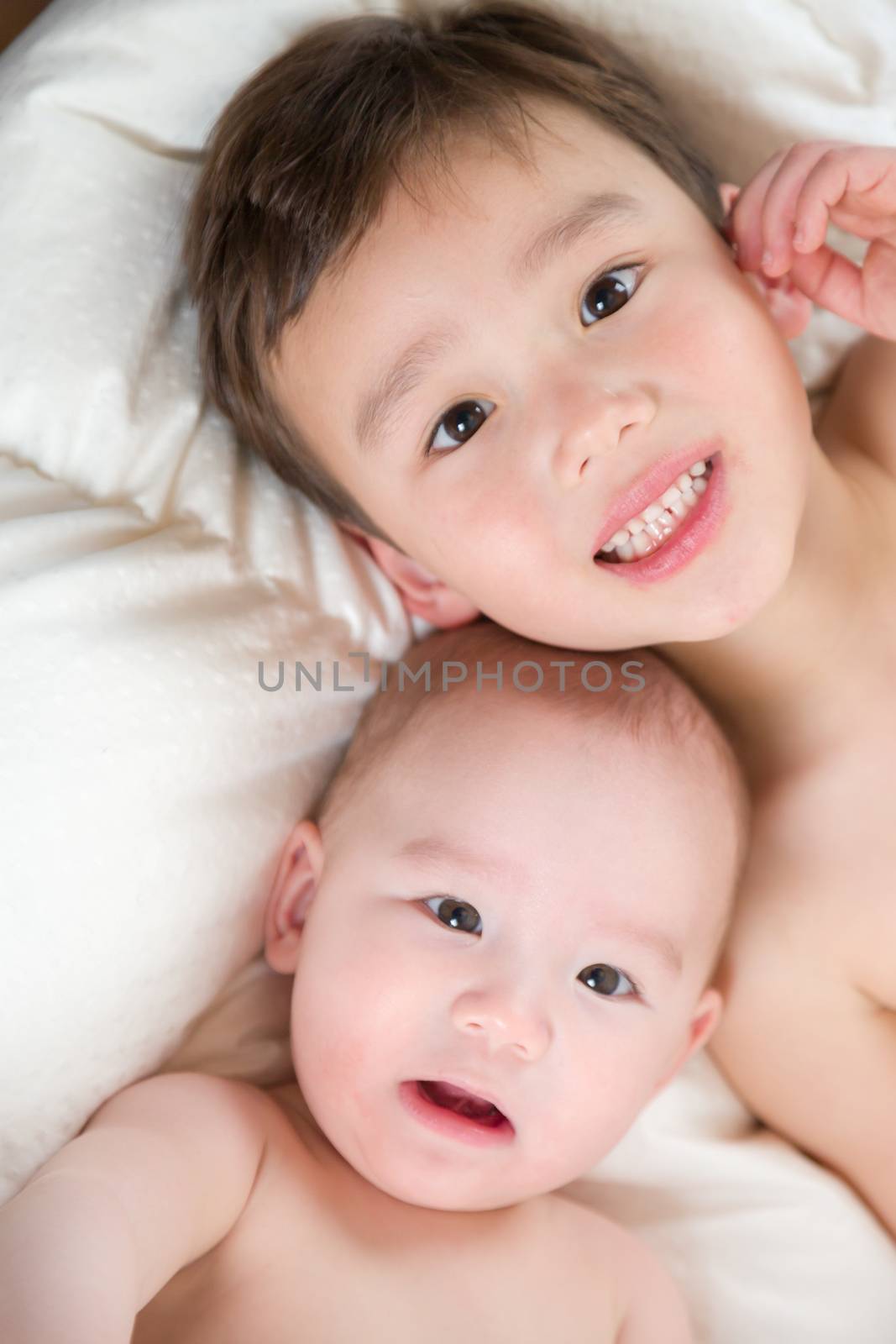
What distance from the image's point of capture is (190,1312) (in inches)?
Answer: 41.8

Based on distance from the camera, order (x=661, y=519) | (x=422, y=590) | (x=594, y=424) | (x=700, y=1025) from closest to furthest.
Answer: (x=594, y=424) → (x=661, y=519) → (x=700, y=1025) → (x=422, y=590)

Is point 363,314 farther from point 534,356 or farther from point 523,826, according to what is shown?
point 523,826

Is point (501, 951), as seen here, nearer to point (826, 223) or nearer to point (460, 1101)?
point (460, 1101)

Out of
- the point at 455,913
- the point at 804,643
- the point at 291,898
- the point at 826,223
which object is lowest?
the point at 291,898

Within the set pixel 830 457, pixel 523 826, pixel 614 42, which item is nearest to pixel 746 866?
pixel 523 826

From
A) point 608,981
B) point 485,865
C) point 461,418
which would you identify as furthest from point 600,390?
point 608,981

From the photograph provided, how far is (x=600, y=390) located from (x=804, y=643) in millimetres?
443

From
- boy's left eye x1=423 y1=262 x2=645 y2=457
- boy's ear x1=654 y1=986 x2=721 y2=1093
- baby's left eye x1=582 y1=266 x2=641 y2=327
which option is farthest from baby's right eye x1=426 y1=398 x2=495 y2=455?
boy's ear x1=654 y1=986 x2=721 y2=1093

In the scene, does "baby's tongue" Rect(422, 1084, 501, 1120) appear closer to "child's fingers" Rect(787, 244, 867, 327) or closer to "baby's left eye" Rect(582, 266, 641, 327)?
"baby's left eye" Rect(582, 266, 641, 327)

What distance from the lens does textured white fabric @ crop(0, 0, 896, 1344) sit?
3.58 ft

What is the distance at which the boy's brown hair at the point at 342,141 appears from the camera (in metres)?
1.13

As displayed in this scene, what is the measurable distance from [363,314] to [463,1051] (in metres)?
0.63

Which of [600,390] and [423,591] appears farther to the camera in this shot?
[423,591]

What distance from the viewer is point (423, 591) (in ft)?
4.57
